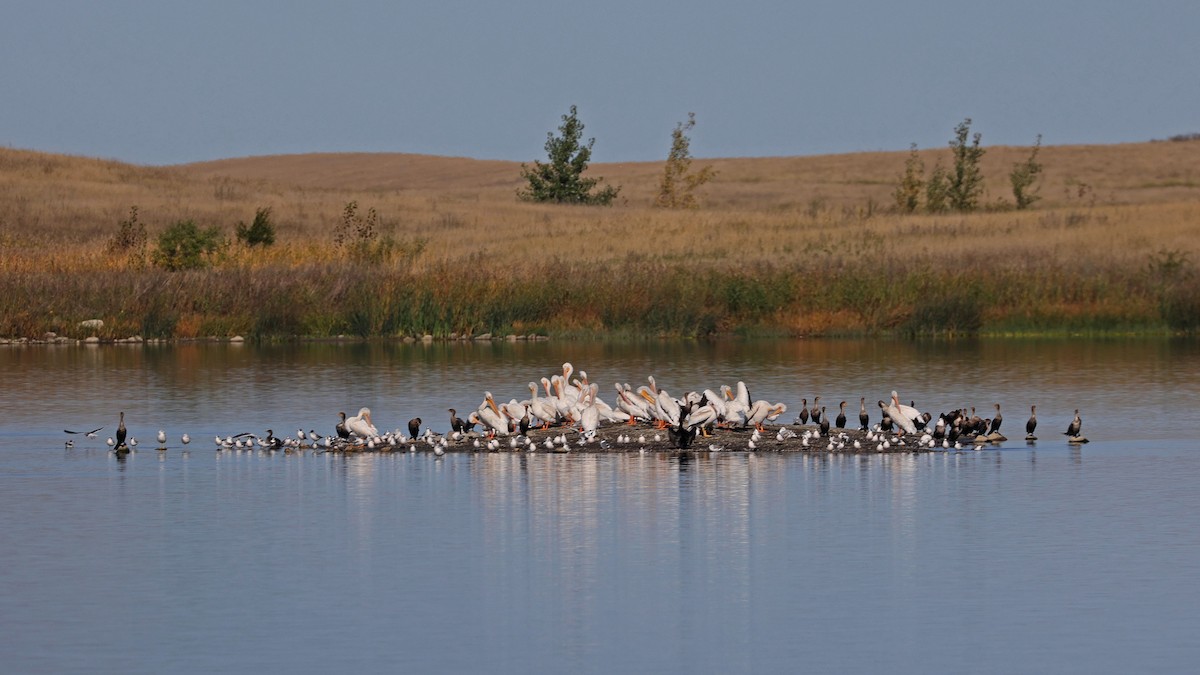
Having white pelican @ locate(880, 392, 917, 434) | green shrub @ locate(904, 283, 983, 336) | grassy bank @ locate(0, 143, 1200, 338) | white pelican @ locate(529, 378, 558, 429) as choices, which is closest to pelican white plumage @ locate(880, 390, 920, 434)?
white pelican @ locate(880, 392, 917, 434)

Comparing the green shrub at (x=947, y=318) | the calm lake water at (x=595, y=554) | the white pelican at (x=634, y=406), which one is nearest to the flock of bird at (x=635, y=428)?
the white pelican at (x=634, y=406)

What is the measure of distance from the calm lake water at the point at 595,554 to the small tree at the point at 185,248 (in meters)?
17.3

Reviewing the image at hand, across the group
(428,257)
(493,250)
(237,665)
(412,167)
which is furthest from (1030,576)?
(412,167)

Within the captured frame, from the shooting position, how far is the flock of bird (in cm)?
1850

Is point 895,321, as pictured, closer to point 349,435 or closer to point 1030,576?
point 349,435

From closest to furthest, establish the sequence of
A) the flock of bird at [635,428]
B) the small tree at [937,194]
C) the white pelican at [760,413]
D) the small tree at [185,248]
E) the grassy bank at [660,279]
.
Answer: the flock of bird at [635,428] < the white pelican at [760,413] < the grassy bank at [660,279] < the small tree at [185,248] < the small tree at [937,194]

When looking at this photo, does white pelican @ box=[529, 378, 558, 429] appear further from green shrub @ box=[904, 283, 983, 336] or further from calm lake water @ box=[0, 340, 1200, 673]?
green shrub @ box=[904, 283, 983, 336]

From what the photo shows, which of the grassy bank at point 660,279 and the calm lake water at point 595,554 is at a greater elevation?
the grassy bank at point 660,279

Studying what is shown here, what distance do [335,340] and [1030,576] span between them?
2610cm

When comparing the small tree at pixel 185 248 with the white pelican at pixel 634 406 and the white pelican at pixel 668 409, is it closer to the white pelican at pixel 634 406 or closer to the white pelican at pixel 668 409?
the white pelican at pixel 634 406

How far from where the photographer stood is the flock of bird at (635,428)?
728 inches

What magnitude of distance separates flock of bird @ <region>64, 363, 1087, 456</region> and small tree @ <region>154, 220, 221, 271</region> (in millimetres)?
21027

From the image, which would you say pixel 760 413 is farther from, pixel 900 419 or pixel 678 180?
pixel 678 180

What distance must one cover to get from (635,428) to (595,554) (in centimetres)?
625
